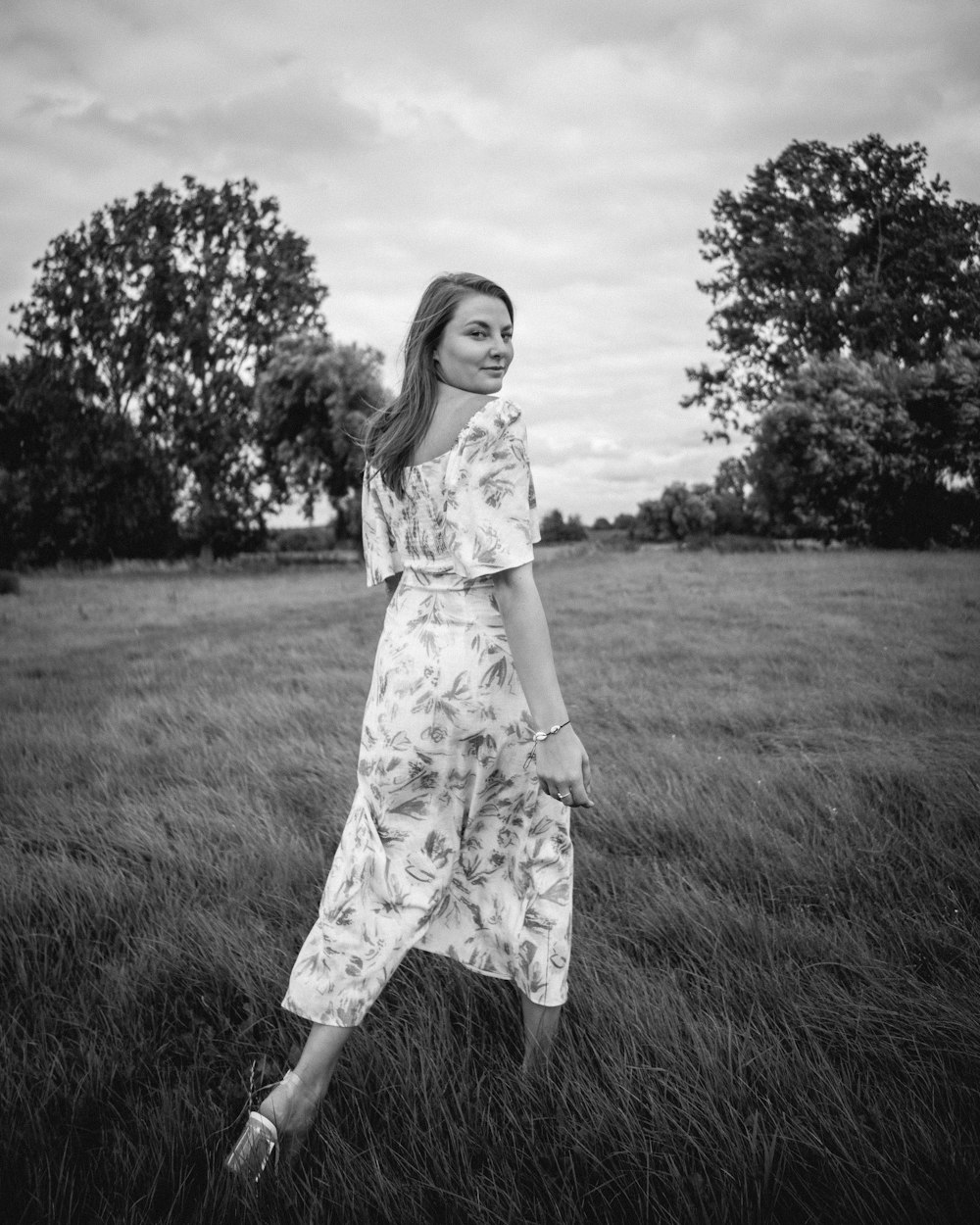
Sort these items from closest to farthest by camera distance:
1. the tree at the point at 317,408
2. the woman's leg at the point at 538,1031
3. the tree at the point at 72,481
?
the woman's leg at the point at 538,1031, the tree at the point at 317,408, the tree at the point at 72,481

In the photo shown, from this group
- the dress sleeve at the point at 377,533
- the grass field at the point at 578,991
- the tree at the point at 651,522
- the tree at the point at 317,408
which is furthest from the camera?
the tree at the point at 651,522

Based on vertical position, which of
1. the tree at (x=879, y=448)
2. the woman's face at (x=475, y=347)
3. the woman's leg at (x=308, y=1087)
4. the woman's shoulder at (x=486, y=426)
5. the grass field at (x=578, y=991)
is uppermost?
the tree at (x=879, y=448)

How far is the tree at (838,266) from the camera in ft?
55.8

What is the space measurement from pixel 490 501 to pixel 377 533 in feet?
1.47

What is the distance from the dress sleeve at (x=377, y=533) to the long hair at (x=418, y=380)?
0.05 metres

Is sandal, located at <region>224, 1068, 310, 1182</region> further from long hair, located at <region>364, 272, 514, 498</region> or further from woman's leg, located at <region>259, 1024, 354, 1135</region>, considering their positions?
long hair, located at <region>364, 272, 514, 498</region>

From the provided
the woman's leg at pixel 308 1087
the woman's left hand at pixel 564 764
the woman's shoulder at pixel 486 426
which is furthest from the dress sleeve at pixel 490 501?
the woman's leg at pixel 308 1087

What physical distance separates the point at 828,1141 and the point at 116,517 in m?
29.9

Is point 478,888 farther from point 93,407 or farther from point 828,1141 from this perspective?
point 93,407

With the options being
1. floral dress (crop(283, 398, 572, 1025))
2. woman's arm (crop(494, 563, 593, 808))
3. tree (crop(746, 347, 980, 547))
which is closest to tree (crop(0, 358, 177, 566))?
tree (crop(746, 347, 980, 547))

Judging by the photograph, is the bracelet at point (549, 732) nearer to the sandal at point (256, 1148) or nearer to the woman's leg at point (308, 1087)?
the woman's leg at point (308, 1087)

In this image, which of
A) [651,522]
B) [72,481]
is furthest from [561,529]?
[72,481]

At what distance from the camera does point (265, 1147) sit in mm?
1395

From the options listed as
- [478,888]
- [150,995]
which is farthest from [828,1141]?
[150,995]
